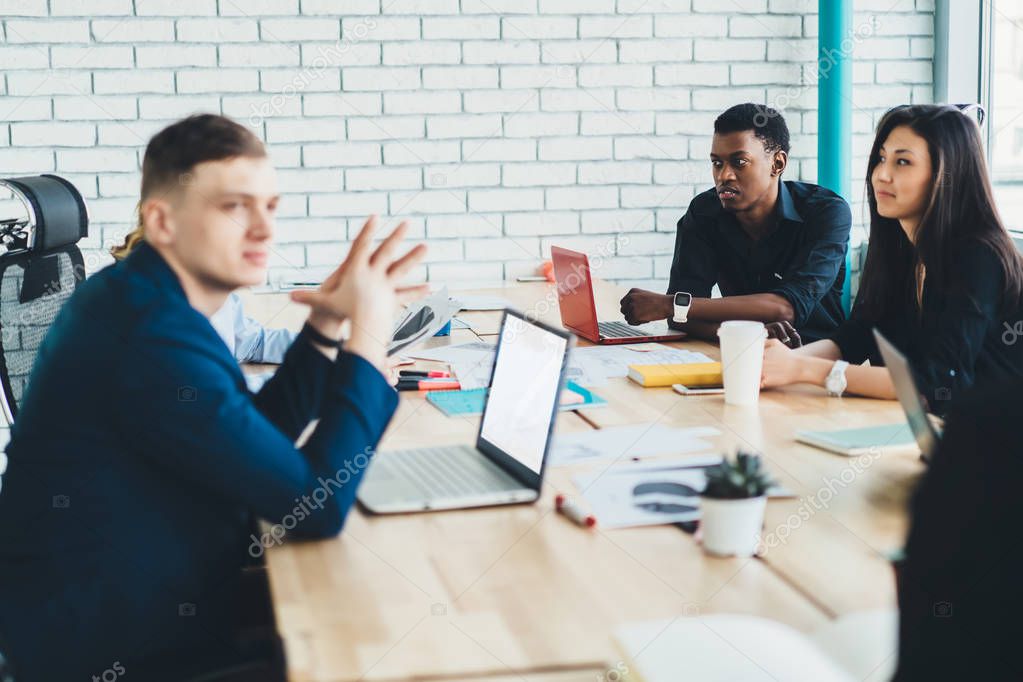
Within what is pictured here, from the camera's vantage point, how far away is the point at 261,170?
5.11 feet

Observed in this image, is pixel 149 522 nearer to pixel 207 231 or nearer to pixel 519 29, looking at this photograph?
pixel 207 231

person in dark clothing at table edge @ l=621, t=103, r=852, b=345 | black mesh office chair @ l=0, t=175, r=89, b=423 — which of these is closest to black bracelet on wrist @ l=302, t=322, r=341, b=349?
black mesh office chair @ l=0, t=175, r=89, b=423

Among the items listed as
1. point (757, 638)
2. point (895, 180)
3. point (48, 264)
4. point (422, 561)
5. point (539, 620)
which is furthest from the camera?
point (895, 180)

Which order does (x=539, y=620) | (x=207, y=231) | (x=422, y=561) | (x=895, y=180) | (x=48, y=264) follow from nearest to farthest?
(x=539, y=620) → (x=422, y=561) → (x=207, y=231) → (x=48, y=264) → (x=895, y=180)

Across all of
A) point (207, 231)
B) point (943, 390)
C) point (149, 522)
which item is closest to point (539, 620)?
point (149, 522)

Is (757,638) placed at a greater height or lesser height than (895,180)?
lesser

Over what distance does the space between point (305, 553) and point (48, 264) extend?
48.8 inches

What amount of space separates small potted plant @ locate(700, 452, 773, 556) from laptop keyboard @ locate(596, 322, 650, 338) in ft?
4.83

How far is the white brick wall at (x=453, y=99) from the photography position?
12.6 ft

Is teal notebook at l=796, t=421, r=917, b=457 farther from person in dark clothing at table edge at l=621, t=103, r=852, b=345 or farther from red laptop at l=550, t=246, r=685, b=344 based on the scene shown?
person in dark clothing at table edge at l=621, t=103, r=852, b=345

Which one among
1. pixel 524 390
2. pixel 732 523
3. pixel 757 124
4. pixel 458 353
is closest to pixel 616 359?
pixel 458 353

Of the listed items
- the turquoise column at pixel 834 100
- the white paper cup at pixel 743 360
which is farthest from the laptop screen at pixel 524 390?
the turquoise column at pixel 834 100

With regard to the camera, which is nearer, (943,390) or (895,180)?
(943,390)

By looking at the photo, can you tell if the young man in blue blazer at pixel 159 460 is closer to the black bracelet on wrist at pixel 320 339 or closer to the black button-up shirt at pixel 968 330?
the black bracelet on wrist at pixel 320 339
